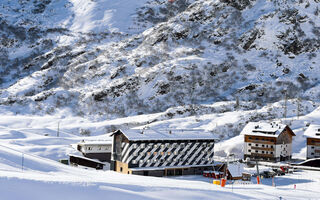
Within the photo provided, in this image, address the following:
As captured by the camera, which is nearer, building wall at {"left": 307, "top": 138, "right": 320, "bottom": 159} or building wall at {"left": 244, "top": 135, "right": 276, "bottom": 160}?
building wall at {"left": 307, "top": 138, "right": 320, "bottom": 159}

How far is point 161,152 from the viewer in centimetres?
6047

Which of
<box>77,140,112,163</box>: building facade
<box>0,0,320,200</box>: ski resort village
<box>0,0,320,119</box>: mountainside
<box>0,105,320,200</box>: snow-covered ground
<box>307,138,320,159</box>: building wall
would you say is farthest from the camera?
<box>0,0,320,119</box>: mountainside

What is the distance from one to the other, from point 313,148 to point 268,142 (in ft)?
26.4

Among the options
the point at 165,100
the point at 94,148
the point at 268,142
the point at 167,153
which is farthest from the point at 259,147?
the point at 165,100

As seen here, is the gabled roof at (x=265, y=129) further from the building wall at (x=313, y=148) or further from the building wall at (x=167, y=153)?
the building wall at (x=167, y=153)

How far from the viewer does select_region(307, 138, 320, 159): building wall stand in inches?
2858

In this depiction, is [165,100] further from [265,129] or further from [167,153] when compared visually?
[167,153]

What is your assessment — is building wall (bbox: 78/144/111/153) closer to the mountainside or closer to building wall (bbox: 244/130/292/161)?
building wall (bbox: 244/130/292/161)

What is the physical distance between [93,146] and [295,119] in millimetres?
→ 45178

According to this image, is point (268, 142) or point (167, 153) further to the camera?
point (268, 142)

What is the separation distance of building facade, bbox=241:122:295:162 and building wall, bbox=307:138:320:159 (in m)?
3.32

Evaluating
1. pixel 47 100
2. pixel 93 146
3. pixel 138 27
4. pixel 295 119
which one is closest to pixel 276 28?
pixel 295 119

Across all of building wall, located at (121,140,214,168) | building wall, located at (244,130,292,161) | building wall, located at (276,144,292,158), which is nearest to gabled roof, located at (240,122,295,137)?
building wall, located at (244,130,292,161)

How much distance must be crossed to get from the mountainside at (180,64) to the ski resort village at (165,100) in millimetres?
395
